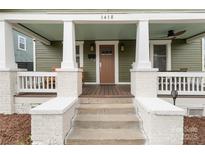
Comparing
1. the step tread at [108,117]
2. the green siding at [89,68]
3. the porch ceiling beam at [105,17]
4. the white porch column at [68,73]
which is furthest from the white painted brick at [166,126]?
the green siding at [89,68]

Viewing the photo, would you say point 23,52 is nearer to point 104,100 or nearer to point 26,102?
point 26,102

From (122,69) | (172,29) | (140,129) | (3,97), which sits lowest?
(140,129)

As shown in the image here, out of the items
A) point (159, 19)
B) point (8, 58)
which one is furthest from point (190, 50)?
point (8, 58)

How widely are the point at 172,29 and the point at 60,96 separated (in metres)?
5.42

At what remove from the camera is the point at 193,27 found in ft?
26.9

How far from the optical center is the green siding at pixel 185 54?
1074 cm

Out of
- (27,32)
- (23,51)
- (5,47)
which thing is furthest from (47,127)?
(23,51)

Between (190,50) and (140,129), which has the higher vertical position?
(190,50)

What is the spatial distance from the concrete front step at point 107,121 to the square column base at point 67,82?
1.07 meters

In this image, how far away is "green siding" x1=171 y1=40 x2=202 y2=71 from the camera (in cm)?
1074

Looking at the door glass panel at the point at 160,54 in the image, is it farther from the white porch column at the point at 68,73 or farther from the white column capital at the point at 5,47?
the white column capital at the point at 5,47

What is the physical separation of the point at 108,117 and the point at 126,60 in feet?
19.9

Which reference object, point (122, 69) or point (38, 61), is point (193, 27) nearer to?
point (122, 69)

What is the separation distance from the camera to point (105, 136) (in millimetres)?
4168
